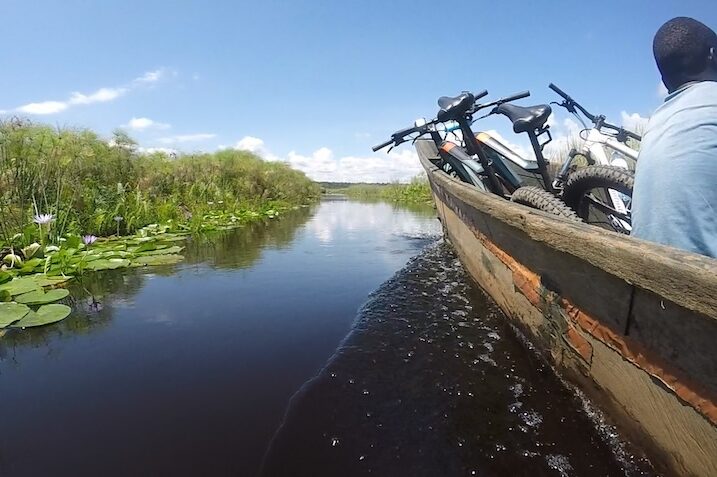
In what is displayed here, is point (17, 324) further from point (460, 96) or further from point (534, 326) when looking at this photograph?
point (460, 96)

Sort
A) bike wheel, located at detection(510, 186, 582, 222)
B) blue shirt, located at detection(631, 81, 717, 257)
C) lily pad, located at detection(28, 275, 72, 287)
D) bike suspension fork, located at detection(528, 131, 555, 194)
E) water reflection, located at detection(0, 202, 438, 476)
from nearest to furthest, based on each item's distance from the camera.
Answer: blue shirt, located at detection(631, 81, 717, 257) < water reflection, located at detection(0, 202, 438, 476) < bike wheel, located at detection(510, 186, 582, 222) < lily pad, located at detection(28, 275, 72, 287) < bike suspension fork, located at detection(528, 131, 555, 194)

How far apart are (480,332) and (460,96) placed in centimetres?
268

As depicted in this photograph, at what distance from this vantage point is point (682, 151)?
1192mm

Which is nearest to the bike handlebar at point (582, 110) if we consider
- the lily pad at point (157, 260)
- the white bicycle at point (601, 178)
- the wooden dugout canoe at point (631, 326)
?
the white bicycle at point (601, 178)

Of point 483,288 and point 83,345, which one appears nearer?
point 83,345

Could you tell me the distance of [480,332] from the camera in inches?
85.0

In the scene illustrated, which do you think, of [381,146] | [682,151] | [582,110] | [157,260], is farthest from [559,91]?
[157,260]

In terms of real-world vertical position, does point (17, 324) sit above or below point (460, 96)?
below

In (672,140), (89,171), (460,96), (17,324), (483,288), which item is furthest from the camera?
(89,171)

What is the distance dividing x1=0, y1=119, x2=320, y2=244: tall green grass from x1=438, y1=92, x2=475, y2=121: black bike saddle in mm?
4470

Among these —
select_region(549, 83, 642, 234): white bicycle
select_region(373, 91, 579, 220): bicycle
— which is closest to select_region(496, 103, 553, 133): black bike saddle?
select_region(373, 91, 579, 220): bicycle

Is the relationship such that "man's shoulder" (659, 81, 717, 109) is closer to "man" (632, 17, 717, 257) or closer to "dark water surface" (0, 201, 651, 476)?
"man" (632, 17, 717, 257)

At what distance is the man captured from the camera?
1139 mm

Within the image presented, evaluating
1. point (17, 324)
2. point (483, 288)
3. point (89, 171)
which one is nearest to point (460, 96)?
point (483, 288)
